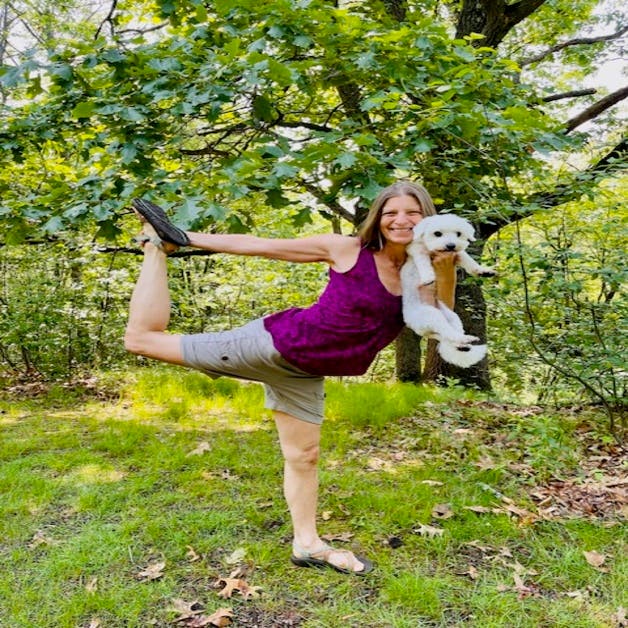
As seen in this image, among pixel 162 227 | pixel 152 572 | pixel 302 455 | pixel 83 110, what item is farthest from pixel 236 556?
pixel 83 110

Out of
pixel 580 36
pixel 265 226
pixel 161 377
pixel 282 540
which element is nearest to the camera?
pixel 282 540

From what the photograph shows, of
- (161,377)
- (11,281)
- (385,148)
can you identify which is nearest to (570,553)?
(385,148)

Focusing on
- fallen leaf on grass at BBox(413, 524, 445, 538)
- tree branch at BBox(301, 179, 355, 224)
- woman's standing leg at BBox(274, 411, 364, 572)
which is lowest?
fallen leaf on grass at BBox(413, 524, 445, 538)

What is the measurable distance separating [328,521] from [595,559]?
132 cm

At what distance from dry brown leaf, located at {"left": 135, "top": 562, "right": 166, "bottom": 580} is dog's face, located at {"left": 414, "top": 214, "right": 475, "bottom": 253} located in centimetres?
188

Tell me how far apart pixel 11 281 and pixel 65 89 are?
4.97 metres

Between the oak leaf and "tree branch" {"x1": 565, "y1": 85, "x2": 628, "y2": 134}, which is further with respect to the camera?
"tree branch" {"x1": 565, "y1": 85, "x2": 628, "y2": 134}

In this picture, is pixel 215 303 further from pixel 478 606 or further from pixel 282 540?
pixel 478 606

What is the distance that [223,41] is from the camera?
10.6 ft

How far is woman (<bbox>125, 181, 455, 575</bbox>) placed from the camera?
83.5 inches

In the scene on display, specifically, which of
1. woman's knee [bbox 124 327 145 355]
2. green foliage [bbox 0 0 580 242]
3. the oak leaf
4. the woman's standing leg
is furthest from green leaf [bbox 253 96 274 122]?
the oak leaf

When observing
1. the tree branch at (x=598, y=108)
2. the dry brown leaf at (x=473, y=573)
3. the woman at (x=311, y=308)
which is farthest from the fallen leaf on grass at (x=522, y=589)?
the tree branch at (x=598, y=108)

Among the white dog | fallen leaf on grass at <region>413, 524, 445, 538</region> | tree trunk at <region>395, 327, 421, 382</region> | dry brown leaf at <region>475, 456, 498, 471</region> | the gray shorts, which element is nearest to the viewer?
the white dog

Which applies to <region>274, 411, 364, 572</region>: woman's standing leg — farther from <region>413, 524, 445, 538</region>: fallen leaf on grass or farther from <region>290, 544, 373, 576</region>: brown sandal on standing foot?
<region>413, 524, 445, 538</region>: fallen leaf on grass
